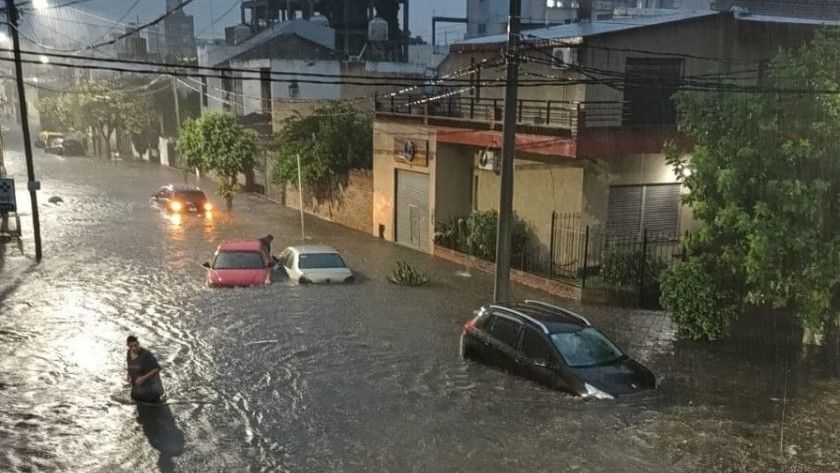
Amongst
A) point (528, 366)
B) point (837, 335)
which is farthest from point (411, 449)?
point (837, 335)

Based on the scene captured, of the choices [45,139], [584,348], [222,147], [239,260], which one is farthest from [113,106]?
[584,348]

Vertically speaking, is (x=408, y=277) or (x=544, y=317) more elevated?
(x=544, y=317)

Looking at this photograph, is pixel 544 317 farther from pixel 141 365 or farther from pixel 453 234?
pixel 453 234

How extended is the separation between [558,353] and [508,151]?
4.37 meters

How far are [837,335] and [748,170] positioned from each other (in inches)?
162

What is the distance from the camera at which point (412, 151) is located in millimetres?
24203

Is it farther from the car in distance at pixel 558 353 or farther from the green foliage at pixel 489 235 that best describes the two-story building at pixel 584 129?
the car in distance at pixel 558 353

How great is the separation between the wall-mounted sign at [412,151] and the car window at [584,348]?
13048 millimetres

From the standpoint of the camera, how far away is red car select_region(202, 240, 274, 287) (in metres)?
18.6

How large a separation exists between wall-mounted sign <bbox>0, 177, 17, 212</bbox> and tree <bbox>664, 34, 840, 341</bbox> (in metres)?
18.6

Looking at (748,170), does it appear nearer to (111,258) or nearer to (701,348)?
(701,348)

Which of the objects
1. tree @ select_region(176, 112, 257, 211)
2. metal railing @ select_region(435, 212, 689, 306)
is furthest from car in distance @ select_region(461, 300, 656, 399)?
tree @ select_region(176, 112, 257, 211)

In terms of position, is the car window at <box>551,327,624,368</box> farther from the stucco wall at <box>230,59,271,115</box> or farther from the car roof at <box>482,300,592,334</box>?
the stucco wall at <box>230,59,271,115</box>

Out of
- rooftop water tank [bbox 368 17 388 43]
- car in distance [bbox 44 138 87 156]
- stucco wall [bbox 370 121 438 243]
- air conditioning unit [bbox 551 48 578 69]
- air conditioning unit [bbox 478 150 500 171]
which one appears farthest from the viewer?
car in distance [bbox 44 138 87 156]
